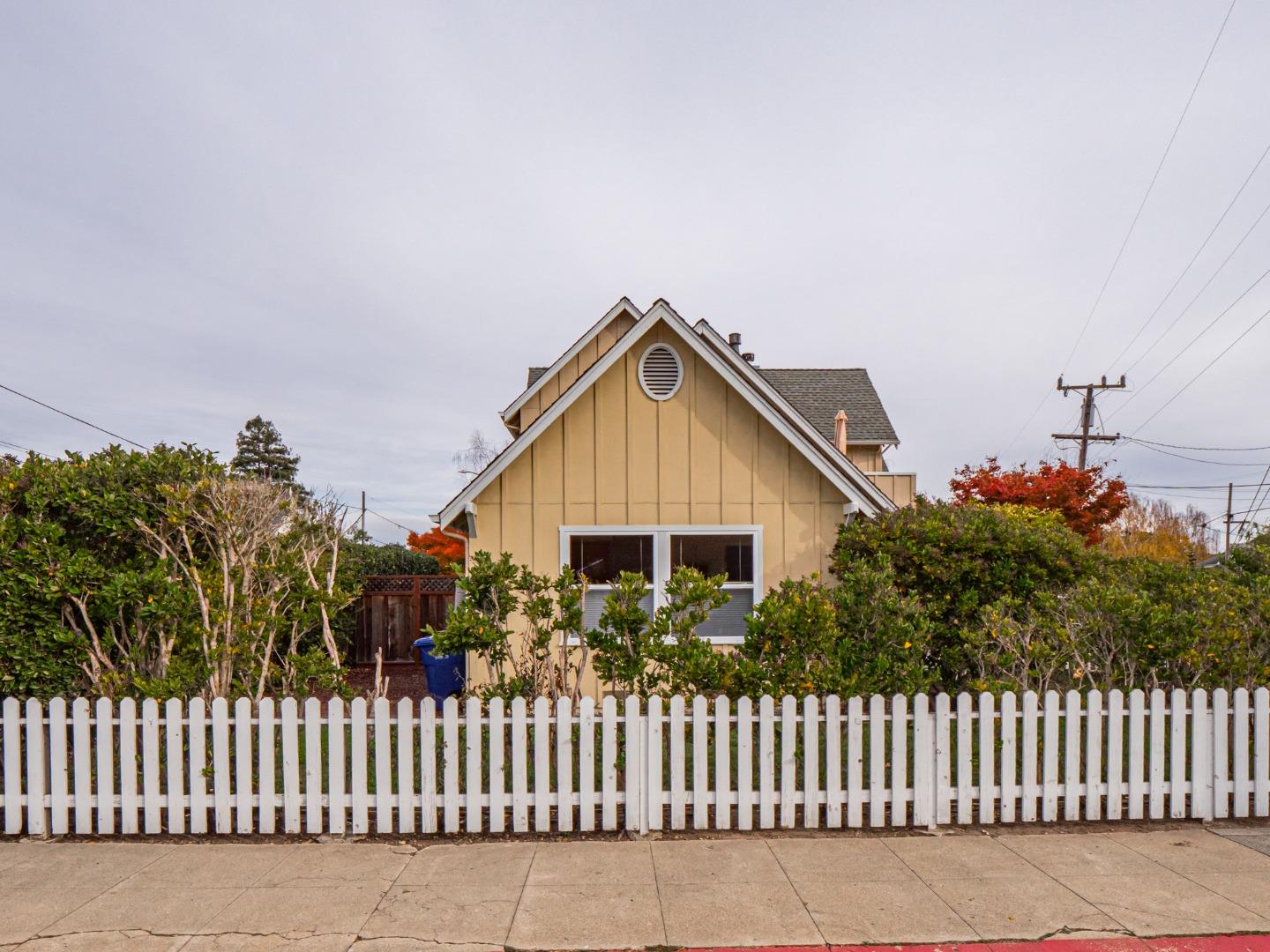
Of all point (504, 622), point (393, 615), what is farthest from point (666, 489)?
point (393, 615)

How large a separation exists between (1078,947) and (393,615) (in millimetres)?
13261

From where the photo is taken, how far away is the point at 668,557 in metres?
9.54

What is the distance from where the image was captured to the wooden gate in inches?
579

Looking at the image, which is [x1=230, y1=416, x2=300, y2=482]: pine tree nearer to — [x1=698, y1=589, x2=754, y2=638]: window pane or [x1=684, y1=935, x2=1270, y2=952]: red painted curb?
[x1=698, y1=589, x2=754, y2=638]: window pane

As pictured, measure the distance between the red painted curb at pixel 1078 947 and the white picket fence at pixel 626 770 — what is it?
1433 mm

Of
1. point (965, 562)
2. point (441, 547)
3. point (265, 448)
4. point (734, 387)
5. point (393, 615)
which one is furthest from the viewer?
point (265, 448)

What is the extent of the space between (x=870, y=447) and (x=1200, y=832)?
15710 millimetres

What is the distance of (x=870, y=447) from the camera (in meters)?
20.5

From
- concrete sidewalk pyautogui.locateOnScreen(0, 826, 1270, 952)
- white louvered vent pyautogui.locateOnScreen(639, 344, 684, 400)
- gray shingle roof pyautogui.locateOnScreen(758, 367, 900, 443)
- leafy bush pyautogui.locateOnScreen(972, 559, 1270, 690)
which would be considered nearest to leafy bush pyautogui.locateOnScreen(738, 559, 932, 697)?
leafy bush pyautogui.locateOnScreen(972, 559, 1270, 690)

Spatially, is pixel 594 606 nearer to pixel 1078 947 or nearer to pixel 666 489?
pixel 666 489

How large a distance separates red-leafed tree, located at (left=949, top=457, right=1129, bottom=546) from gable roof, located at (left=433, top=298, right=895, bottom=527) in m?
12.2

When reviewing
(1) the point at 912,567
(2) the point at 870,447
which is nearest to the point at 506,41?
(1) the point at 912,567

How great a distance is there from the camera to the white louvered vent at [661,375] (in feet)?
31.4

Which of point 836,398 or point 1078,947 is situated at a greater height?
point 836,398
